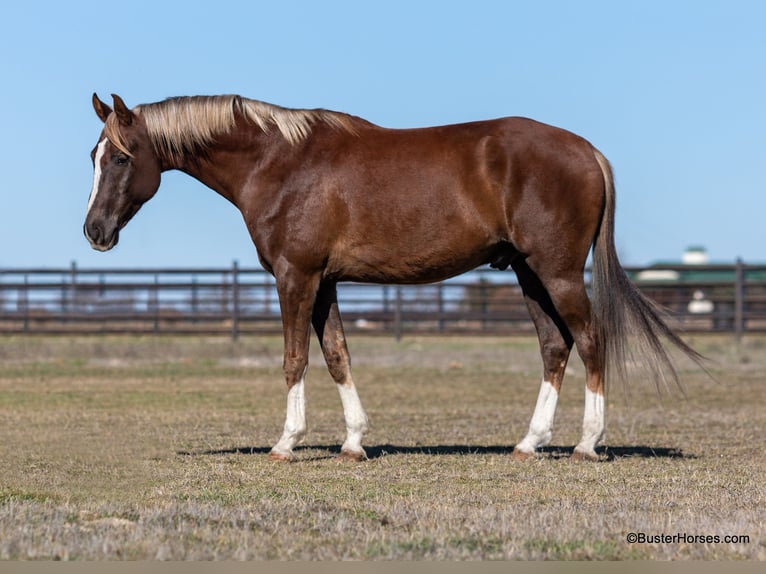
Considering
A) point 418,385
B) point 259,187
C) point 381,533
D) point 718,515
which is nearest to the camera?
point 381,533

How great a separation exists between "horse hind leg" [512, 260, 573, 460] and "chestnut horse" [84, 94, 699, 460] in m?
0.01

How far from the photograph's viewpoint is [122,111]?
742 centimetres

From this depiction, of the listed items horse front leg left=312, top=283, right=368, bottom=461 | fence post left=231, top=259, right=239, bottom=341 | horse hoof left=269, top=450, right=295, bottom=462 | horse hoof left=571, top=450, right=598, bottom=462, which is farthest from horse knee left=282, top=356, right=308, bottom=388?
fence post left=231, top=259, right=239, bottom=341

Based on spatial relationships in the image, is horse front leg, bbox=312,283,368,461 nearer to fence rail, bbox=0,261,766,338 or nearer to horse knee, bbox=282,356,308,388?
horse knee, bbox=282,356,308,388

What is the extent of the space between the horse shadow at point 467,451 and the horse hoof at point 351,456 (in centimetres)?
14

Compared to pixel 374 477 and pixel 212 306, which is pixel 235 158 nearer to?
pixel 374 477

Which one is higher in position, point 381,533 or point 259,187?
point 259,187

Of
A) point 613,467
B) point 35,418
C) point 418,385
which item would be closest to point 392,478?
A: point 613,467

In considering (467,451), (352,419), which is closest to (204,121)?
(352,419)

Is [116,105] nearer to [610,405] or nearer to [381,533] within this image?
[381,533]

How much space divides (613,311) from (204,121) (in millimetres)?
3124

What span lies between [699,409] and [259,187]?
637cm

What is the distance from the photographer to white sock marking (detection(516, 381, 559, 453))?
741 centimetres

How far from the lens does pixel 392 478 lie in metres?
6.39
